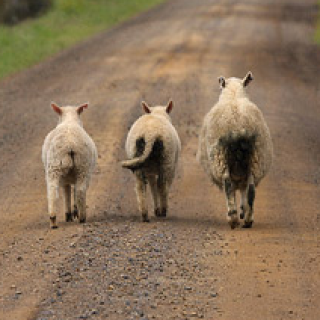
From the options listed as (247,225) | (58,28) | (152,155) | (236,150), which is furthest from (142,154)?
(58,28)

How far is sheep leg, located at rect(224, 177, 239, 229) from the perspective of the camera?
9.91m

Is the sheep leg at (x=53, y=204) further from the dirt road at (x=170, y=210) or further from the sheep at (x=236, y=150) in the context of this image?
the sheep at (x=236, y=150)

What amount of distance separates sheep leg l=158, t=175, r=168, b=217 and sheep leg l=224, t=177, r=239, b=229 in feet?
2.82

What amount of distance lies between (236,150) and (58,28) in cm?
1989

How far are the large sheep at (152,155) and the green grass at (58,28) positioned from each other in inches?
479

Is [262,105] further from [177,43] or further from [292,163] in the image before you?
→ [177,43]

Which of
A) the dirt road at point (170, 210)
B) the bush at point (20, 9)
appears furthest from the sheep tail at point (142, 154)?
the bush at point (20, 9)

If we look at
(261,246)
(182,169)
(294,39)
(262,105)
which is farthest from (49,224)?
(294,39)

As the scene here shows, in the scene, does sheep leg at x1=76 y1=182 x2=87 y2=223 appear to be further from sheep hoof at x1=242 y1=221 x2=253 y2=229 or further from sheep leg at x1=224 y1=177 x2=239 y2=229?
sheep hoof at x1=242 y1=221 x2=253 y2=229

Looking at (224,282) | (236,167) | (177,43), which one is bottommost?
(224,282)

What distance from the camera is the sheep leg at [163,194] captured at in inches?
414

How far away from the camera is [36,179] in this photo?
12.9m

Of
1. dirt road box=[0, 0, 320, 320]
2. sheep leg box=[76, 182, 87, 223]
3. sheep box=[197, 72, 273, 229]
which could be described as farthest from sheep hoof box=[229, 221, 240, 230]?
sheep leg box=[76, 182, 87, 223]

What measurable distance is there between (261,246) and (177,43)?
1808 centimetres
